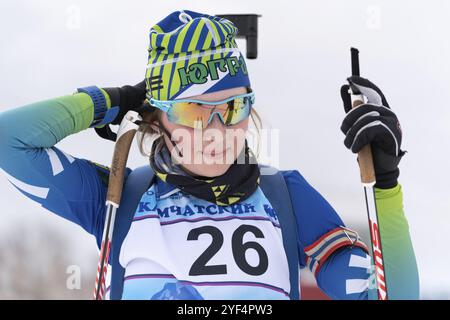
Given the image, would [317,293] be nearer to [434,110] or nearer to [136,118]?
[434,110]

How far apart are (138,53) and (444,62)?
1572 mm

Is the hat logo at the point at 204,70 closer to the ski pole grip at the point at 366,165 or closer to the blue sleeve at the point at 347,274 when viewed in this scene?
the ski pole grip at the point at 366,165

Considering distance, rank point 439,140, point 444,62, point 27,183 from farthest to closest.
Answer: point 444,62
point 439,140
point 27,183

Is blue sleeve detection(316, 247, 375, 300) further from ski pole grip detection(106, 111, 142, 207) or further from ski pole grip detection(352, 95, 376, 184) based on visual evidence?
ski pole grip detection(106, 111, 142, 207)

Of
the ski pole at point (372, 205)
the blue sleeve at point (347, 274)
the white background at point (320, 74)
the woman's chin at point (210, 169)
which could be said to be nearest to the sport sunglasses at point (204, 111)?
the woman's chin at point (210, 169)

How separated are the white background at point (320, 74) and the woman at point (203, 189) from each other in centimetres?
72

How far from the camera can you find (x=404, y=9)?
3.34m

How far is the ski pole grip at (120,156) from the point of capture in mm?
2133

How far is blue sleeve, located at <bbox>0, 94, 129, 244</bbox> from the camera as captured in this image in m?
2.09

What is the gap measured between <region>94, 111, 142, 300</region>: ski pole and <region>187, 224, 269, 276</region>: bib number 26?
0.26m

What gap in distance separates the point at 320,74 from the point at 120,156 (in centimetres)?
143

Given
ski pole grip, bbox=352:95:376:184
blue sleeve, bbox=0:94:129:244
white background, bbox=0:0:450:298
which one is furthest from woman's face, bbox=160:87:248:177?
white background, bbox=0:0:450:298

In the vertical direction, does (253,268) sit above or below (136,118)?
below

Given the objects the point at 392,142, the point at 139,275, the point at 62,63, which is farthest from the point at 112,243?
the point at 62,63
